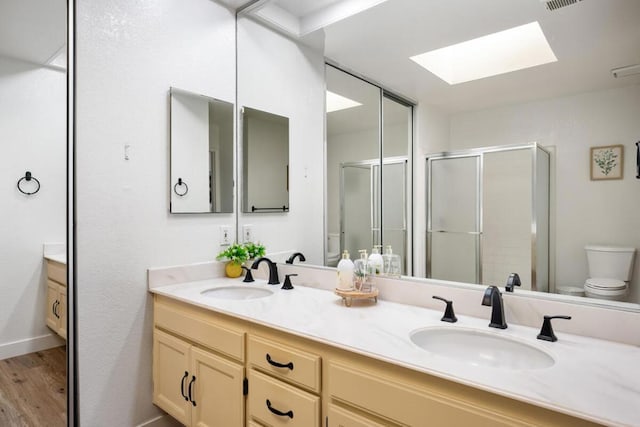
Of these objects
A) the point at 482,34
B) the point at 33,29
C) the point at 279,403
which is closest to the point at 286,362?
the point at 279,403

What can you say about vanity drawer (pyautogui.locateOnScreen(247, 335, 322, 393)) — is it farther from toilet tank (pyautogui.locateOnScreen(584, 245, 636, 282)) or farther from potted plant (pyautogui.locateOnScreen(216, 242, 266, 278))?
toilet tank (pyautogui.locateOnScreen(584, 245, 636, 282))

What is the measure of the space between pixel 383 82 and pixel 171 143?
1.19 metres

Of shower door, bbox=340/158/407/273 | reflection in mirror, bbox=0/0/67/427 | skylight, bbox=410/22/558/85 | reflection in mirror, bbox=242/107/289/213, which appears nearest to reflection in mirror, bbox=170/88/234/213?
reflection in mirror, bbox=242/107/289/213

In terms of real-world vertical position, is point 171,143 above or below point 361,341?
above

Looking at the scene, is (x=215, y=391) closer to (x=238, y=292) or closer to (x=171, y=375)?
(x=171, y=375)

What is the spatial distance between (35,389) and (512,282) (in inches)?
84.7

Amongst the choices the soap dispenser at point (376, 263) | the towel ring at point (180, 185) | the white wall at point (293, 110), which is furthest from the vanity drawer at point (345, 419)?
the towel ring at point (180, 185)

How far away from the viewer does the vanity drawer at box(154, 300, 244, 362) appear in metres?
1.50

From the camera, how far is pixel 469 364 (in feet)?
3.34

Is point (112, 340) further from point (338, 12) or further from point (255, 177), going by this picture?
point (338, 12)

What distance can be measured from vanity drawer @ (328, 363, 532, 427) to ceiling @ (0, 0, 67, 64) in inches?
73.6

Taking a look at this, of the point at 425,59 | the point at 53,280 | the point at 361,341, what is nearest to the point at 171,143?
the point at 53,280

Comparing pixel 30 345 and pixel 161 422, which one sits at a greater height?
pixel 30 345

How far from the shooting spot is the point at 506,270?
1.41 metres
